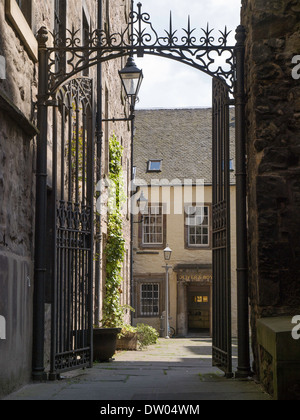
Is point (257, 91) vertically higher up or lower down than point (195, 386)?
higher up

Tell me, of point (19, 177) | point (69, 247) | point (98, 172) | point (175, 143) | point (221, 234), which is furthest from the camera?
point (175, 143)

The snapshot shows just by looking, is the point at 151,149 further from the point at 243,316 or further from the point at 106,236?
the point at 243,316

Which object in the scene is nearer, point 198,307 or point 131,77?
point 131,77

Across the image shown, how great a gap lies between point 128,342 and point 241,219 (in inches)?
323

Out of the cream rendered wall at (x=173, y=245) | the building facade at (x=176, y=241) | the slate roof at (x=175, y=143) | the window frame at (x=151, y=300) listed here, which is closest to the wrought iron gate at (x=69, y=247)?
the building facade at (x=176, y=241)

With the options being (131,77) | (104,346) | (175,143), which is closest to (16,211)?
(131,77)

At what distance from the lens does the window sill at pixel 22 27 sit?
5344 mm

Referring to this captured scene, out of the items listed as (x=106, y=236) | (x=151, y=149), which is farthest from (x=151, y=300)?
(x=106, y=236)

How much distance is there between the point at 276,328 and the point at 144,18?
3.62m

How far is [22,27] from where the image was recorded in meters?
5.81

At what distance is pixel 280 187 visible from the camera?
5.97 m

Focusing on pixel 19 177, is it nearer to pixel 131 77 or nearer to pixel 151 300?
pixel 131 77

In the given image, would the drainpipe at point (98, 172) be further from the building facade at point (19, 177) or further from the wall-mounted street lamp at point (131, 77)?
the building facade at point (19, 177)

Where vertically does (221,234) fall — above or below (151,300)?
above
